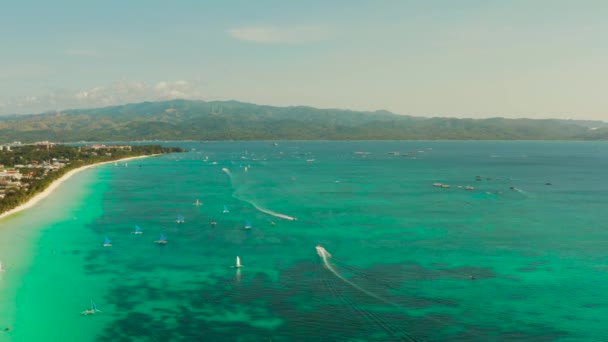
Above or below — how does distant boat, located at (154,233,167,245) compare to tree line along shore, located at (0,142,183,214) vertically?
below

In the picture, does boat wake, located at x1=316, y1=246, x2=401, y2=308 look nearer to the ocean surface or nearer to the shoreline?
the ocean surface

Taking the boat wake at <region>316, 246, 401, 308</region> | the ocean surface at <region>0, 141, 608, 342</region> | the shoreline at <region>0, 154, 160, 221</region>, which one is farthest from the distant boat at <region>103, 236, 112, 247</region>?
the shoreline at <region>0, 154, 160, 221</region>

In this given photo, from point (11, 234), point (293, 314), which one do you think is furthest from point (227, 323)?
point (11, 234)

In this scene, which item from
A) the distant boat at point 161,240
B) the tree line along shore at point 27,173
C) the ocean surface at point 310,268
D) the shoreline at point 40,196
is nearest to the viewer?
the ocean surface at point 310,268

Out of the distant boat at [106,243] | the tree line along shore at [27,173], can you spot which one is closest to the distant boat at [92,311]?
the distant boat at [106,243]

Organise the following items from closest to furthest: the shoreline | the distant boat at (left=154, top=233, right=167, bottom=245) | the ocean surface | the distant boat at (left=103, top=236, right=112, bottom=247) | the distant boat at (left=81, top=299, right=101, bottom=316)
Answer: the ocean surface
the distant boat at (left=81, top=299, right=101, bottom=316)
the distant boat at (left=103, top=236, right=112, bottom=247)
the distant boat at (left=154, top=233, right=167, bottom=245)
the shoreline

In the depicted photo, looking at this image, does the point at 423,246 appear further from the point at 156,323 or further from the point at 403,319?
the point at 156,323

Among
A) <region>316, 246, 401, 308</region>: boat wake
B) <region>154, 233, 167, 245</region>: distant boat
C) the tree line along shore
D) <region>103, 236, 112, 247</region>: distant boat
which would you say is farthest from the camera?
the tree line along shore

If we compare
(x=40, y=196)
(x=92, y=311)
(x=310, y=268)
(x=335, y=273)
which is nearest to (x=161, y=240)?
(x=310, y=268)

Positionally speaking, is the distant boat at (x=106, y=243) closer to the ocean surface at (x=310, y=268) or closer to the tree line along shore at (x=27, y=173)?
the ocean surface at (x=310, y=268)
